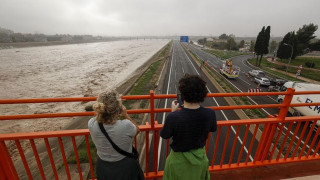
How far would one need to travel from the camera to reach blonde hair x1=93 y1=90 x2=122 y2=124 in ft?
5.46

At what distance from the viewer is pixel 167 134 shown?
1.72 m

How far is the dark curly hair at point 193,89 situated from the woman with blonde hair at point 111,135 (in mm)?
705

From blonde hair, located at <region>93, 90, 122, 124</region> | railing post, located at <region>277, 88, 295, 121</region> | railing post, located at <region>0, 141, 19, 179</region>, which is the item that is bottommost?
railing post, located at <region>0, 141, 19, 179</region>

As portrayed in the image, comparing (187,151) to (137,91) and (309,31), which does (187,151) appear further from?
(309,31)

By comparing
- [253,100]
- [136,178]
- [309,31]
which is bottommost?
[253,100]

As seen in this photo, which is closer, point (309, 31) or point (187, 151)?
point (187, 151)

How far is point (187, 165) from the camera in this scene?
6.13 ft

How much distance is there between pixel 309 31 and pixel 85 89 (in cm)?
5768

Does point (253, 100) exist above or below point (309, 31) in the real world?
below

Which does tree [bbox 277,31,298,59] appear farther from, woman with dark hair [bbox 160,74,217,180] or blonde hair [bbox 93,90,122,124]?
blonde hair [bbox 93,90,122,124]

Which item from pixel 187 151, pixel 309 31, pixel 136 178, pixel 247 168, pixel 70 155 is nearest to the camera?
pixel 187 151

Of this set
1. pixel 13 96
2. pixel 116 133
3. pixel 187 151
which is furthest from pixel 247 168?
pixel 13 96

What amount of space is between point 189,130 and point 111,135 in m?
0.84

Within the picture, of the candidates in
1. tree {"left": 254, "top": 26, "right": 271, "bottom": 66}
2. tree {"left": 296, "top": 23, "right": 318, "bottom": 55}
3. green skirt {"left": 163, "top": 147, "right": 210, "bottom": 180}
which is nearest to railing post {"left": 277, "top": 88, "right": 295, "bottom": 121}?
green skirt {"left": 163, "top": 147, "right": 210, "bottom": 180}
